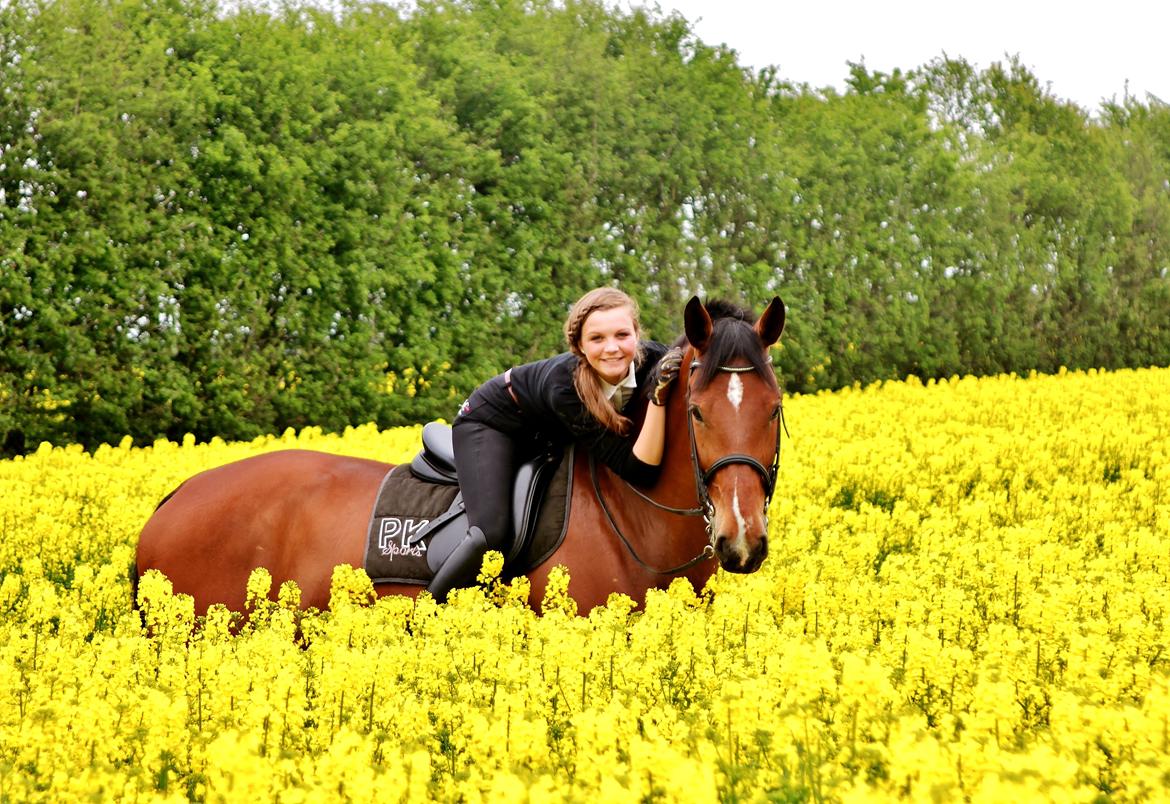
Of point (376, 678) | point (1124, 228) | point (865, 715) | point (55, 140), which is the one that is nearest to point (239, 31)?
point (55, 140)

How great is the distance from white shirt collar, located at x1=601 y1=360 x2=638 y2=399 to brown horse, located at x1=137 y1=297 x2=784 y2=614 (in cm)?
31

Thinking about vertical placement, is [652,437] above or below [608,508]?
above

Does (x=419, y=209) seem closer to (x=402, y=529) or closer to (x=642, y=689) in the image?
(x=402, y=529)

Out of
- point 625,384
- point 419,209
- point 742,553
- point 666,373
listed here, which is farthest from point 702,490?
point 419,209

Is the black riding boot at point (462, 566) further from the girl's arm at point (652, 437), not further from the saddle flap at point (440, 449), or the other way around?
the girl's arm at point (652, 437)

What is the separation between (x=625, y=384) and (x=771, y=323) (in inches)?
30.2

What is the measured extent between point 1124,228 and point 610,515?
25.3 m

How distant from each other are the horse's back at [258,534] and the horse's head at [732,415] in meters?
1.94

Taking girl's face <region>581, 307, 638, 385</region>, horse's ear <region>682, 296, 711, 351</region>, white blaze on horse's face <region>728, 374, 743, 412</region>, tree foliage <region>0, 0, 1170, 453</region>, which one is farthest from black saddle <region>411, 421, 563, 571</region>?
tree foliage <region>0, 0, 1170, 453</region>

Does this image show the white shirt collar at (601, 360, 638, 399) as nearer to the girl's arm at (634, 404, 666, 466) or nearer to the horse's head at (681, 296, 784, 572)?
the girl's arm at (634, 404, 666, 466)

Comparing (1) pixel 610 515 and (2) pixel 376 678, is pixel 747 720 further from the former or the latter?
(1) pixel 610 515

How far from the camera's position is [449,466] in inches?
245

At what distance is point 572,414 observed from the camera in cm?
558

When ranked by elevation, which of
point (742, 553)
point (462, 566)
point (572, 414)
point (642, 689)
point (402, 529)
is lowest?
point (642, 689)
